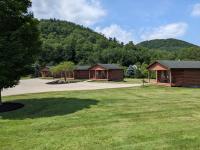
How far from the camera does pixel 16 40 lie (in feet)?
64.2

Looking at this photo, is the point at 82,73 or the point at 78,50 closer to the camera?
the point at 82,73

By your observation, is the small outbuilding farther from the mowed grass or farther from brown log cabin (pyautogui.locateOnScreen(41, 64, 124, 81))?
the mowed grass

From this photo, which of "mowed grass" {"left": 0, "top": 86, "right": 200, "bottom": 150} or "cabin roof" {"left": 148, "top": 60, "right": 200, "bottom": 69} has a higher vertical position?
"cabin roof" {"left": 148, "top": 60, "right": 200, "bottom": 69}

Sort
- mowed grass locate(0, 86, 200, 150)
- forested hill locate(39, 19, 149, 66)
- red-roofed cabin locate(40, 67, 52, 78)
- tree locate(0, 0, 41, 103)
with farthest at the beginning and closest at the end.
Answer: forested hill locate(39, 19, 149, 66), red-roofed cabin locate(40, 67, 52, 78), tree locate(0, 0, 41, 103), mowed grass locate(0, 86, 200, 150)

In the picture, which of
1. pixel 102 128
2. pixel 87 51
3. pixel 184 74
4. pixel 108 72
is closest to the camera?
pixel 102 128

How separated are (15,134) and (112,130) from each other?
386cm

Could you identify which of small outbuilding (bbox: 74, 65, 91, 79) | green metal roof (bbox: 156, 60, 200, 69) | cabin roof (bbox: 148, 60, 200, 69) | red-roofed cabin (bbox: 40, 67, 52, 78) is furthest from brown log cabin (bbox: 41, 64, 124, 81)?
red-roofed cabin (bbox: 40, 67, 52, 78)

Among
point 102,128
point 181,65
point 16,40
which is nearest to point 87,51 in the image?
point 181,65

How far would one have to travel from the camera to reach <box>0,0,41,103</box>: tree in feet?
61.8

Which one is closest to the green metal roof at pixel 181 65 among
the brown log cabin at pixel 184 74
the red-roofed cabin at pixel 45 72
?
the brown log cabin at pixel 184 74

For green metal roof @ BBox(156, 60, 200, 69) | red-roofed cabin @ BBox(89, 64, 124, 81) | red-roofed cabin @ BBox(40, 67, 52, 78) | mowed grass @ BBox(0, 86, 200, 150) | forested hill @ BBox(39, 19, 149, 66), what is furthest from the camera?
forested hill @ BBox(39, 19, 149, 66)

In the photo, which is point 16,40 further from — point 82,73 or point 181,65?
point 82,73

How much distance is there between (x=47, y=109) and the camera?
63.4 feet

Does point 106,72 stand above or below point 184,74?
above
